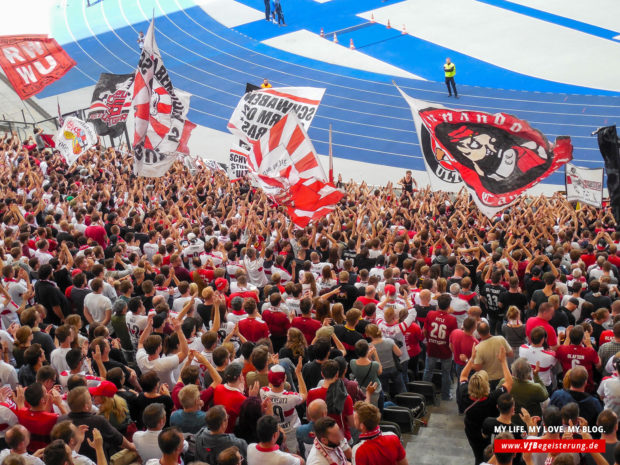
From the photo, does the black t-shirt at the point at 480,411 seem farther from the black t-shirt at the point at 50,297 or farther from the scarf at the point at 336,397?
the black t-shirt at the point at 50,297

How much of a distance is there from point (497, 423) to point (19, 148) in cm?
1976

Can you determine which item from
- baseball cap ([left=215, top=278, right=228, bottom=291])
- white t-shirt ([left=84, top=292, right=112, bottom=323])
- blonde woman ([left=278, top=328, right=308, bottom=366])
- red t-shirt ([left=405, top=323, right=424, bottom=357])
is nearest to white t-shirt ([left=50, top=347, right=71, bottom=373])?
white t-shirt ([left=84, top=292, right=112, bottom=323])

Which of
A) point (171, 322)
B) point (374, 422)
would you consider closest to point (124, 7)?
point (171, 322)

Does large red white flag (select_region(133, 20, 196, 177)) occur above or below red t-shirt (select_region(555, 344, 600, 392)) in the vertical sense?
above

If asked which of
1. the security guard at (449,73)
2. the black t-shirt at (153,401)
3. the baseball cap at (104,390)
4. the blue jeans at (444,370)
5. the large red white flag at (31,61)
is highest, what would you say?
the security guard at (449,73)

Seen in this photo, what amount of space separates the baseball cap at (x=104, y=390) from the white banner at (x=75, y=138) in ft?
42.7

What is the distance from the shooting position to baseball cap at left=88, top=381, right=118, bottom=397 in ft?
22.0

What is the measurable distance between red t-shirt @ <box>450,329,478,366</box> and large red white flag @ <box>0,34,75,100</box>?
1345cm

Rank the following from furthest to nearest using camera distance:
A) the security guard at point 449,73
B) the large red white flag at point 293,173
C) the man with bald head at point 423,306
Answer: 1. the security guard at point 449,73
2. the large red white flag at point 293,173
3. the man with bald head at point 423,306

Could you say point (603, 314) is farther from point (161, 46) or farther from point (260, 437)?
point (161, 46)

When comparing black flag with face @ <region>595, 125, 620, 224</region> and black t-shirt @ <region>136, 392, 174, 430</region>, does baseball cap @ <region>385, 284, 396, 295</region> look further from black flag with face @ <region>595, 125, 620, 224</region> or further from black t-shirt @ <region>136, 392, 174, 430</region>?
black t-shirt @ <region>136, 392, 174, 430</region>

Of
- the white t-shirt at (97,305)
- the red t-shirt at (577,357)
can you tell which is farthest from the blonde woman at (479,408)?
the white t-shirt at (97,305)

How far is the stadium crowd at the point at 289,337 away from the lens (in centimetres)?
614

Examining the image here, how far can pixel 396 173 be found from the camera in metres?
25.3
